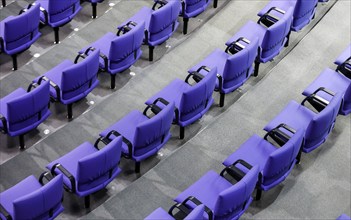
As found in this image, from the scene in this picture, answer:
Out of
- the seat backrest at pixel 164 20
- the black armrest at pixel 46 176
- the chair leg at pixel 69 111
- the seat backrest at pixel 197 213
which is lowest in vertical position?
the chair leg at pixel 69 111

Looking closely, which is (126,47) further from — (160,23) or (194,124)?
(194,124)

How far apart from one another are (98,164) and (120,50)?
1581mm

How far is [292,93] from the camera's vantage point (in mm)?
7500

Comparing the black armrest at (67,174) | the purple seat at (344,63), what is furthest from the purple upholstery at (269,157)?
the purple seat at (344,63)

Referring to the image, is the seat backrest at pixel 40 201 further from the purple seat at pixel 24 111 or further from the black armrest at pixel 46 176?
the purple seat at pixel 24 111

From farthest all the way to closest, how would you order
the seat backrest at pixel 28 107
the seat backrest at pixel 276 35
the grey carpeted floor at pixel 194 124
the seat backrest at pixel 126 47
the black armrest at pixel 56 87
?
1. the seat backrest at pixel 276 35
2. the seat backrest at pixel 126 47
3. the black armrest at pixel 56 87
4. the grey carpeted floor at pixel 194 124
5. the seat backrest at pixel 28 107

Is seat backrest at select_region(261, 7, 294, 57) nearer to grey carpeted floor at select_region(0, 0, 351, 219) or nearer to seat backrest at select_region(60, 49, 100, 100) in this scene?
grey carpeted floor at select_region(0, 0, 351, 219)

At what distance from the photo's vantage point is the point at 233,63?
6.88 meters

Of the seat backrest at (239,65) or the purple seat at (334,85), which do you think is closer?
the seat backrest at (239,65)

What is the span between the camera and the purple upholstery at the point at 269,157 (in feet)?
19.7

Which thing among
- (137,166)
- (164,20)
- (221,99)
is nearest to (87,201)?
(137,166)

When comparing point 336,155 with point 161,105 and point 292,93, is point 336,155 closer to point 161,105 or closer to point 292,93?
point 292,93

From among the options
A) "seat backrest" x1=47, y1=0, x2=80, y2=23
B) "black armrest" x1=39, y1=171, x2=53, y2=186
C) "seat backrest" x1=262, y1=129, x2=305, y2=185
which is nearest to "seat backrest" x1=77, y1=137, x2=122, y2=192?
"black armrest" x1=39, y1=171, x2=53, y2=186

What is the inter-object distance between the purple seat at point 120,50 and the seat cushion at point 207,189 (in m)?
1.63
